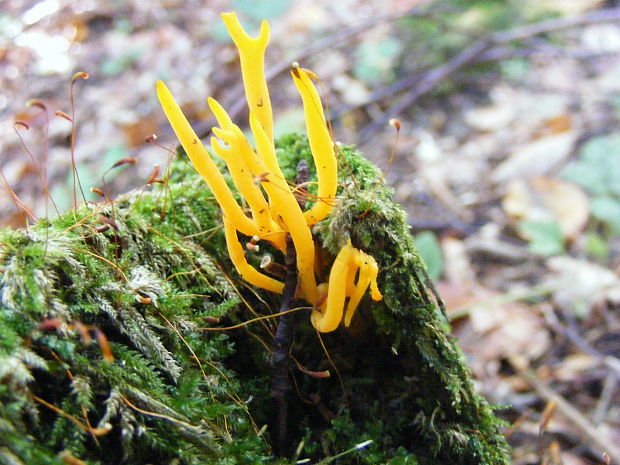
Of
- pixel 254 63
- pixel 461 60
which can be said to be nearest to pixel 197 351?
pixel 254 63

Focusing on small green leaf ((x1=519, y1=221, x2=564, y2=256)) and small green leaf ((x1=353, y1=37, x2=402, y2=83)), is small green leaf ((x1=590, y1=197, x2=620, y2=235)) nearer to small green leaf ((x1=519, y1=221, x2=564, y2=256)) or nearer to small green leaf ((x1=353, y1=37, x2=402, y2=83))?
small green leaf ((x1=519, y1=221, x2=564, y2=256))

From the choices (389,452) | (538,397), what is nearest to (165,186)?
(389,452)

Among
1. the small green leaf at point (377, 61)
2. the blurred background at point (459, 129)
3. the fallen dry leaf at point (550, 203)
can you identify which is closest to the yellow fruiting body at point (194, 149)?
the blurred background at point (459, 129)

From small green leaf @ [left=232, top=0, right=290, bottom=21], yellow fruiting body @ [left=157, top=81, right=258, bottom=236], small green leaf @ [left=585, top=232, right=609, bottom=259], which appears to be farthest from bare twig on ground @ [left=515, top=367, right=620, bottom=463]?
small green leaf @ [left=232, top=0, right=290, bottom=21]

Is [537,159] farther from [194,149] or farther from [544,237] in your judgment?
[194,149]

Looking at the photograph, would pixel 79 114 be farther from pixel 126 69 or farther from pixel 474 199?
pixel 474 199

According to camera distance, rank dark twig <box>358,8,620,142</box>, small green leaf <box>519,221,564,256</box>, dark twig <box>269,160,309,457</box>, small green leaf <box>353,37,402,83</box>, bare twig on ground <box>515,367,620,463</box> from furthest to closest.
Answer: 1. small green leaf <box>353,37,402,83</box>
2. dark twig <box>358,8,620,142</box>
3. small green leaf <box>519,221,564,256</box>
4. bare twig on ground <box>515,367,620,463</box>
5. dark twig <box>269,160,309,457</box>

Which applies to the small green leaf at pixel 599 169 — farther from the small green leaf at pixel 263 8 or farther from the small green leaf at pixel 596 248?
the small green leaf at pixel 263 8
